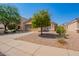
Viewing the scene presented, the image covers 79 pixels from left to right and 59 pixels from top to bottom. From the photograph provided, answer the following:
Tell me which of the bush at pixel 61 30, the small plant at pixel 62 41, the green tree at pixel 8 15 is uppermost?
the green tree at pixel 8 15

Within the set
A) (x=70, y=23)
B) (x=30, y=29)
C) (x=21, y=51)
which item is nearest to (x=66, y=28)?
(x=70, y=23)

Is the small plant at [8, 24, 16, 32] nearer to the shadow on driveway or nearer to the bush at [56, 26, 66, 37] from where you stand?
the shadow on driveway

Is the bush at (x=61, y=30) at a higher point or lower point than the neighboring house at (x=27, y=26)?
lower

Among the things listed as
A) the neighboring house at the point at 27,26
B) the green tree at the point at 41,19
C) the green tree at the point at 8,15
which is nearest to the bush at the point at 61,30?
the neighboring house at the point at 27,26

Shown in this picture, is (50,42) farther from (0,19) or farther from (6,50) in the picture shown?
(0,19)

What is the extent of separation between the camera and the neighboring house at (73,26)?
3.18 meters

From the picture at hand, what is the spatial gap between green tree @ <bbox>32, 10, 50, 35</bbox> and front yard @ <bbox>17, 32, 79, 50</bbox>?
0.22m

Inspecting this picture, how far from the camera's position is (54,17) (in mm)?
3186

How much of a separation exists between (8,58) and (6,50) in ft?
0.91

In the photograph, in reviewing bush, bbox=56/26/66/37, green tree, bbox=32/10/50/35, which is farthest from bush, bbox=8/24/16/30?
bush, bbox=56/26/66/37

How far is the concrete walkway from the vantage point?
297 centimetres

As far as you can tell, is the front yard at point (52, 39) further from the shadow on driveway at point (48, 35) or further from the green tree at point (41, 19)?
the green tree at point (41, 19)

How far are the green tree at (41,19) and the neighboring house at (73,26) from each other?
456 millimetres

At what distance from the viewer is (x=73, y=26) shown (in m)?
3.31
